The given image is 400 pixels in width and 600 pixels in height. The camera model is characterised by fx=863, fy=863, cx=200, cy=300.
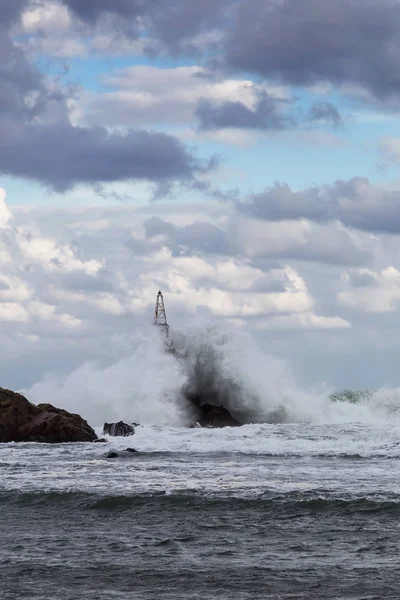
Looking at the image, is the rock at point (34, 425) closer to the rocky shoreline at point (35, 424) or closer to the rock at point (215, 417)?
the rocky shoreline at point (35, 424)

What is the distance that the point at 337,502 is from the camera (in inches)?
831

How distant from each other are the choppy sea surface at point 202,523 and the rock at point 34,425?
343cm

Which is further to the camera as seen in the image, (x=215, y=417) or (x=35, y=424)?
(x=215, y=417)

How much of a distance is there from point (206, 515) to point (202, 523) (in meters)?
0.80

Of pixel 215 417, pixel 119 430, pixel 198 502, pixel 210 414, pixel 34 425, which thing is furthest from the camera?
pixel 210 414

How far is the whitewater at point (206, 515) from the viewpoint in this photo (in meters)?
14.5

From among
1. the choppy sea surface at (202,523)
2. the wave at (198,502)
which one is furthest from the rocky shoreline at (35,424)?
the wave at (198,502)

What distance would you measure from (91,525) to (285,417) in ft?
110

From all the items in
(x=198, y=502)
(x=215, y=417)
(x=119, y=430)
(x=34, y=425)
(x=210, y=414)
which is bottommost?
(x=198, y=502)

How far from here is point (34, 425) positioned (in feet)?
124

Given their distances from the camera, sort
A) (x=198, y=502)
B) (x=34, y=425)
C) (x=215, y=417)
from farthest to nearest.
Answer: (x=215, y=417)
(x=34, y=425)
(x=198, y=502)

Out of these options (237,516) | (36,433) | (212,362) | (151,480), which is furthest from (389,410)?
(237,516)

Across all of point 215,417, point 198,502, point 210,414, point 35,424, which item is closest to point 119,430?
point 35,424

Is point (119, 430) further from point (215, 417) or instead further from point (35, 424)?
point (215, 417)
